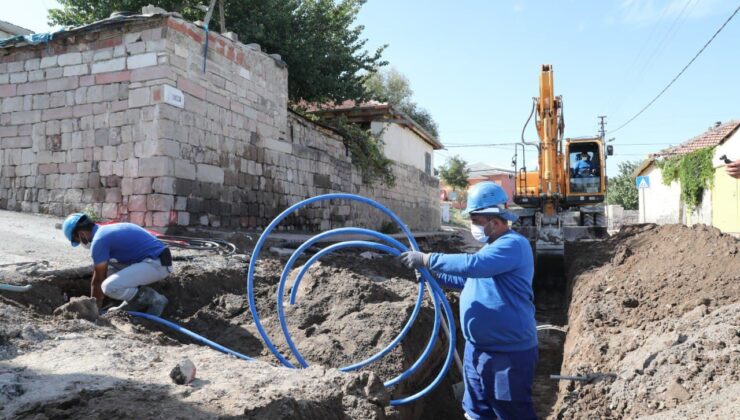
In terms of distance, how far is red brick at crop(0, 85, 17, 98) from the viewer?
9.91m

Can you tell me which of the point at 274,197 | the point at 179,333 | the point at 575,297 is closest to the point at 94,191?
the point at 274,197

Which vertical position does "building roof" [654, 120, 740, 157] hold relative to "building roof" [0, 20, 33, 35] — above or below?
below

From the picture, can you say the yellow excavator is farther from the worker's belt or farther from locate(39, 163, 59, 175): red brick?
locate(39, 163, 59, 175): red brick

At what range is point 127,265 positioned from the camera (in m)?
5.20

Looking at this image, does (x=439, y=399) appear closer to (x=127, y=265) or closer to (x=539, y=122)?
(x=127, y=265)

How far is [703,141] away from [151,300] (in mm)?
23636

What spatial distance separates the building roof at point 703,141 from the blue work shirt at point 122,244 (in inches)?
782

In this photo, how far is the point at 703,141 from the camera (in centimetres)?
2205

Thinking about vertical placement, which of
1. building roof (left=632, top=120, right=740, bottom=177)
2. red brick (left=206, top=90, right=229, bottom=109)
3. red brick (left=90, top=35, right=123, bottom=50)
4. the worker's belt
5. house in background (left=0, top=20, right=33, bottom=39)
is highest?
house in background (left=0, top=20, right=33, bottom=39)

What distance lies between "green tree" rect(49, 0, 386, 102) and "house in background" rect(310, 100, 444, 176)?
2.21 feet

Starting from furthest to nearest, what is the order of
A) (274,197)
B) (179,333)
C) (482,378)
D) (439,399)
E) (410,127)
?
(410,127), (274,197), (439,399), (179,333), (482,378)

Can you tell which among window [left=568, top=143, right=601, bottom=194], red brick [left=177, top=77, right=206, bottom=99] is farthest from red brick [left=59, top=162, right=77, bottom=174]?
window [left=568, top=143, right=601, bottom=194]

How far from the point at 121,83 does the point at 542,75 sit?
27.8 ft

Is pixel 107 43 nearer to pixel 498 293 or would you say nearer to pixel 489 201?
pixel 489 201
